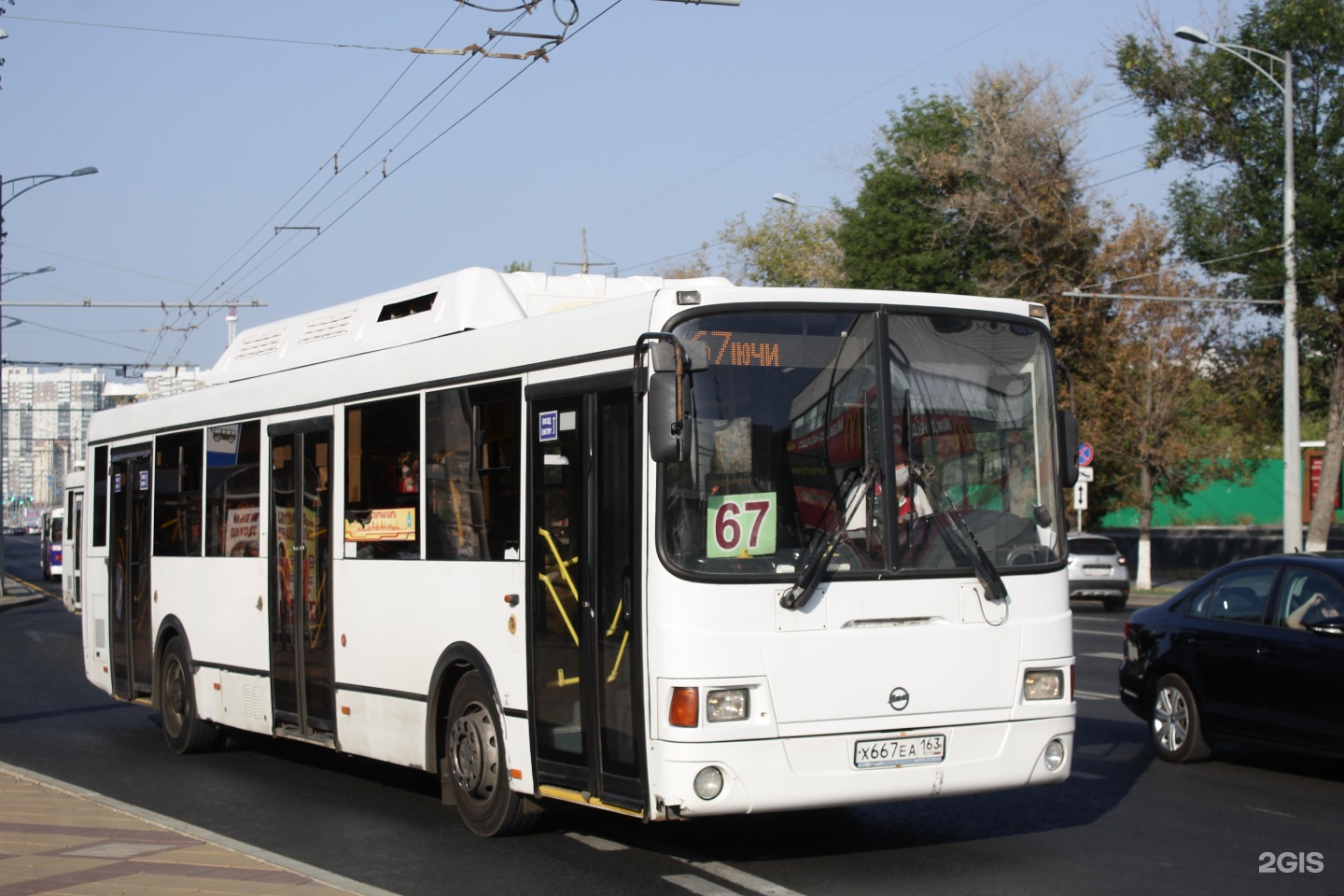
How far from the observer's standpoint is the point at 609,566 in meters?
7.84

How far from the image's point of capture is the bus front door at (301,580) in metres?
10.9

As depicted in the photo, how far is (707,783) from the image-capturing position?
23.7 ft

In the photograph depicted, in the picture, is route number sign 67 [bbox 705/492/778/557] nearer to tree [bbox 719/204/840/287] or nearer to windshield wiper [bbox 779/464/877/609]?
windshield wiper [bbox 779/464/877/609]

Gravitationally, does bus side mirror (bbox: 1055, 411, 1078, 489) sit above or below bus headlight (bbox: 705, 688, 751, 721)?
above

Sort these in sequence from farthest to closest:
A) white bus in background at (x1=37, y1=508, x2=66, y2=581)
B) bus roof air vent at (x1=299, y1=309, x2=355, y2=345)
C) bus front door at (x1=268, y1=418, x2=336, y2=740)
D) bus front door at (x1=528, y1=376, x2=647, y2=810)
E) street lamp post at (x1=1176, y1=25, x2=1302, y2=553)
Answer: white bus in background at (x1=37, y1=508, x2=66, y2=581)
street lamp post at (x1=1176, y1=25, x2=1302, y2=553)
bus roof air vent at (x1=299, y1=309, x2=355, y2=345)
bus front door at (x1=268, y1=418, x2=336, y2=740)
bus front door at (x1=528, y1=376, x2=647, y2=810)

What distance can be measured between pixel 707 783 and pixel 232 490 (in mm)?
6446

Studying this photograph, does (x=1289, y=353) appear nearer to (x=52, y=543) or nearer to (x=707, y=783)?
(x=707, y=783)

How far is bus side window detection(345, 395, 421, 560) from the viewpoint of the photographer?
32.2 ft

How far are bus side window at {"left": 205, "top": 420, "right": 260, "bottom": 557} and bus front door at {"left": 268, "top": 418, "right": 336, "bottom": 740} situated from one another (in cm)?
37

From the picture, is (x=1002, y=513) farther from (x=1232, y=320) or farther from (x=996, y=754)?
(x=1232, y=320)

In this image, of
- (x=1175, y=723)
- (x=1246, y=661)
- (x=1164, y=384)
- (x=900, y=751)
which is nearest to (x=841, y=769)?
(x=900, y=751)

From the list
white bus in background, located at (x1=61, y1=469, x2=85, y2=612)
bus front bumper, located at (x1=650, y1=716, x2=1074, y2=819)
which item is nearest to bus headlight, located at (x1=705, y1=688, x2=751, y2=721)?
bus front bumper, located at (x1=650, y1=716, x2=1074, y2=819)

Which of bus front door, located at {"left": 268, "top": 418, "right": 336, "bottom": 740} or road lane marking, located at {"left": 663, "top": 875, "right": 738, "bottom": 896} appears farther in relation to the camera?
bus front door, located at {"left": 268, "top": 418, "right": 336, "bottom": 740}

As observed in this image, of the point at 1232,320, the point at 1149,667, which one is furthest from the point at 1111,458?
the point at 1149,667
